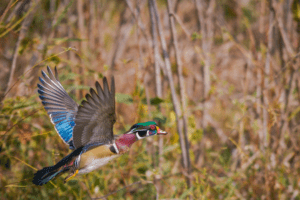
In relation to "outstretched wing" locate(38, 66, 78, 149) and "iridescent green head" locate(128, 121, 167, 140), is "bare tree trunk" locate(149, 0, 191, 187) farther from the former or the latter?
"outstretched wing" locate(38, 66, 78, 149)

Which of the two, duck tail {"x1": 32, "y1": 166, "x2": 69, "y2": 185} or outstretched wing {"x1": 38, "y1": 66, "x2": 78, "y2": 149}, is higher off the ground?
outstretched wing {"x1": 38, "y1": 66, "x2": 78, "y2": 149}

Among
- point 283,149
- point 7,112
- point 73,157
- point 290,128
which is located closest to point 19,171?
point 7,112

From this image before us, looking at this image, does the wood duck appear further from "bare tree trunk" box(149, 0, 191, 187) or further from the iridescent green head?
"bare tree trunk" box(149, 0, 191, 187)

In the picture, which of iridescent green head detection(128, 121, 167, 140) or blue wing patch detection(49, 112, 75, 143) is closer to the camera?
iridescent green head detection(128, 121, 167, 140)

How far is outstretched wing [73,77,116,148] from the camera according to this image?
87 cm

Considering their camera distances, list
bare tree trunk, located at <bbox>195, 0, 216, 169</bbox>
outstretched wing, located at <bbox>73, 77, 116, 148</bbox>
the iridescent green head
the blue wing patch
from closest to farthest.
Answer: outstretched wing, located at <bbox>73, 77, 116, 148</bbox> → the iridescent green head → the blue wing patch → bare tree trunk, located at <bbox>195, 0, 216, 169</bbox>

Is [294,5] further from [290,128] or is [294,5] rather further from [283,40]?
[290,128]

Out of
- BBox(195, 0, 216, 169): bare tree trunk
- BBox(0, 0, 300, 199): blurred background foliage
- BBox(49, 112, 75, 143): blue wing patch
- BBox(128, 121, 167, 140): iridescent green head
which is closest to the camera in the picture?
BBox(128, 121, 167, 140): iridescent green head

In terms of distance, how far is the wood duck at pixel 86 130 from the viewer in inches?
35.4

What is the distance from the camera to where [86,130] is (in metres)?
0.97

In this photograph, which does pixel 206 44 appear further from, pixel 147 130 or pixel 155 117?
pixel 147 130

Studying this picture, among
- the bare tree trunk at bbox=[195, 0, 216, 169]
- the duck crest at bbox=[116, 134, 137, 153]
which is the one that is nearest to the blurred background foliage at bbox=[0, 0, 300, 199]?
the bare tree trunk at bbox=[195, 0, 216, 169]

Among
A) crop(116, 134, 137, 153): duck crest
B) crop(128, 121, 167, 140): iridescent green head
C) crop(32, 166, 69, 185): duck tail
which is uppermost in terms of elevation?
crop(128, 121, 167, 140): iridescent green head

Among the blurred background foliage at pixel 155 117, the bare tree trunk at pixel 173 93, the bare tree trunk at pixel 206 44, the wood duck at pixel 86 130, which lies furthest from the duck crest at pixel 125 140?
the bare tree trunk at pixel 206 44
